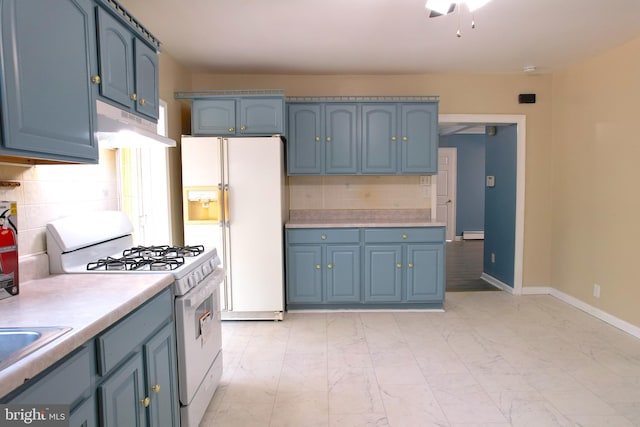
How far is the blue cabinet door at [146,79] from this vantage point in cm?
204

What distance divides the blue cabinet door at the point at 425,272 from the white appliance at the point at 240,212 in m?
1.33

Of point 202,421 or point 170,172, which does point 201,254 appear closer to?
point 202,421

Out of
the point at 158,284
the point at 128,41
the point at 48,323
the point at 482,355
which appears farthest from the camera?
the point at 482,355

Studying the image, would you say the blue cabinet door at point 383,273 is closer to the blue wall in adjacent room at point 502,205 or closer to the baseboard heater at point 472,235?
the blue wall in adjacent room at point 502,205

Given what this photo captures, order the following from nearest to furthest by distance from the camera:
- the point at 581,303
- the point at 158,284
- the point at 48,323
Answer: the point at 48,323, the point at 158,284, the point at 581,303

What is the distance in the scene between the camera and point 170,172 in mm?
3451

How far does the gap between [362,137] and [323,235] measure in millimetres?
1125

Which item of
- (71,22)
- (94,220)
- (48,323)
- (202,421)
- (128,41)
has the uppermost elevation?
(128,41)

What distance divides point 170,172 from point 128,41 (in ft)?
5.45

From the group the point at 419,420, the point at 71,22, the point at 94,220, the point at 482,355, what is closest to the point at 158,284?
the point at 94,220

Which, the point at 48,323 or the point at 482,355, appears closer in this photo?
the point at 48,323

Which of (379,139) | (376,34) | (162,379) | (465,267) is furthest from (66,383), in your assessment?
(465,267)

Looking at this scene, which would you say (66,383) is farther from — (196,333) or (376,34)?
(376,34)

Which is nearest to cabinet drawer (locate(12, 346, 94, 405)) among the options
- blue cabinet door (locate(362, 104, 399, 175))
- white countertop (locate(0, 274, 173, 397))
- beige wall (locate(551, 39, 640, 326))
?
white countertop (locate(0, 274, 173, 397))
